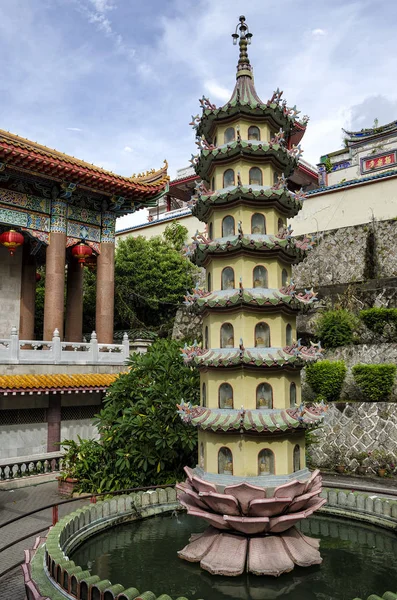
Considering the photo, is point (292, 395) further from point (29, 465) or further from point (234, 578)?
point (29, 465)

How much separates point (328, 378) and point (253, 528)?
40.0 ft

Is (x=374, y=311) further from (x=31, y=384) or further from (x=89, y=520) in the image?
(x=89, y=520)

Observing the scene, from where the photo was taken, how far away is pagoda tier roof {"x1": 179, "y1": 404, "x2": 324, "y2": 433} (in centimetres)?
833

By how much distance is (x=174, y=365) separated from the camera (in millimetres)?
14430

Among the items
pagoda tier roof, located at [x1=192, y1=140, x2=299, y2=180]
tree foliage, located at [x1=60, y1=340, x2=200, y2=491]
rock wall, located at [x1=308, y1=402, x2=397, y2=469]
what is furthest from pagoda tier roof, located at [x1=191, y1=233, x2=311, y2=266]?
rock wall, located at [x1=308, y1=402, x2=397, y2=469]

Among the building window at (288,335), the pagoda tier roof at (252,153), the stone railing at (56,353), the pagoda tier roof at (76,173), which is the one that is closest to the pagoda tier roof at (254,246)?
the building window at (288,335)

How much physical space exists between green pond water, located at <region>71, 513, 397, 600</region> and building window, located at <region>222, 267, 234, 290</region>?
16.0 ft

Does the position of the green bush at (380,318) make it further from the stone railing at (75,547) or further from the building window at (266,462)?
the building window at (266,462)

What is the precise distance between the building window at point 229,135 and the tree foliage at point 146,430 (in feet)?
21.7

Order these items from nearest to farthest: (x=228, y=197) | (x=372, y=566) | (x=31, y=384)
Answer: (x=372, y=566) < (x=228, y=197) < (x=31, y=384)

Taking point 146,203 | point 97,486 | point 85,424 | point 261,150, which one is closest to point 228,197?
point 261,150

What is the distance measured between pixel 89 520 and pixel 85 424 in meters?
10.2

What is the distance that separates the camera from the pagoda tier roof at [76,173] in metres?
18.2

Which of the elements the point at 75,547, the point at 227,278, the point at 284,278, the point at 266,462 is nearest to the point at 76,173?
the point at 227,278
